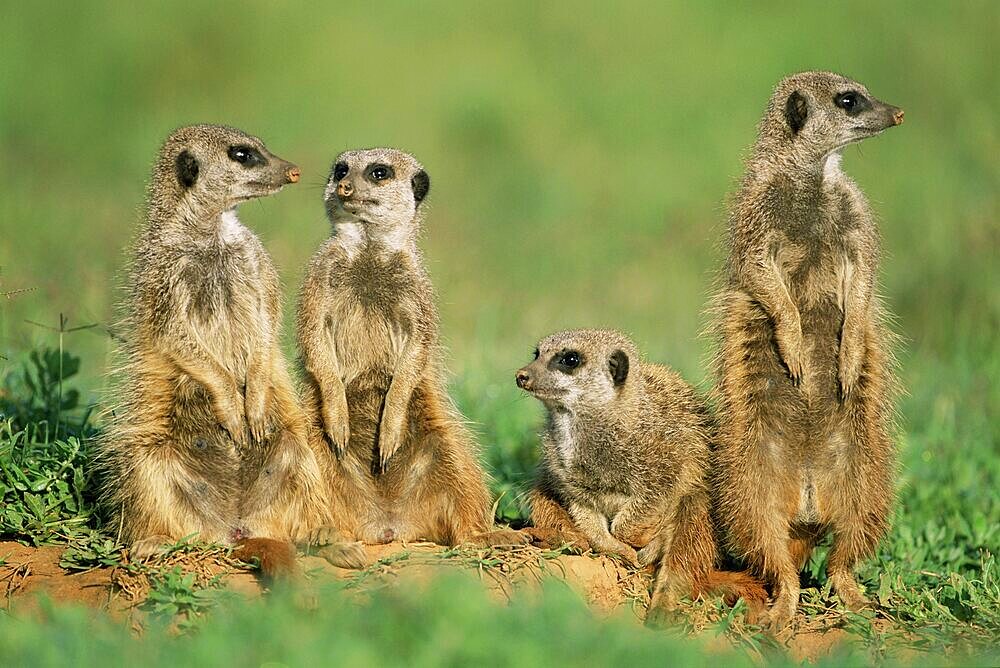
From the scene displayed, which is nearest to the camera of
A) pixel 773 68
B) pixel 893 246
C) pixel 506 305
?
pixel 506 305

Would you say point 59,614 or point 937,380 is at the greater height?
point 937,380

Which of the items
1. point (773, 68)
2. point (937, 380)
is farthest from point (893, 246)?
point (773, 68)

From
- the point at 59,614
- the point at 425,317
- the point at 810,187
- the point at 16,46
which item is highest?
the point at 16,46

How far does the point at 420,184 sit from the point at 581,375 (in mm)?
1034

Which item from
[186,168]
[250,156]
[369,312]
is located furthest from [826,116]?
[186,168]

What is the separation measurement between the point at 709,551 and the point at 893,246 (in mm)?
5776

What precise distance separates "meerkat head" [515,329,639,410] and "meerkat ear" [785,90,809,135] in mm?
1098

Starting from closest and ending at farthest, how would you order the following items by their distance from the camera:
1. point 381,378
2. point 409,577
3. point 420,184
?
point 409,577
point 381,378
point 420,184

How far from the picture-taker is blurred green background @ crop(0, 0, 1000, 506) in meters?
9.13

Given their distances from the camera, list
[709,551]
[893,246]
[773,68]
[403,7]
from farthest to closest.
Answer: [403,7] → [773,68] → [893,246] → [709,551]

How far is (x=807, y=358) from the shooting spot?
554cm

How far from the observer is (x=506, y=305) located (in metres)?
9.74

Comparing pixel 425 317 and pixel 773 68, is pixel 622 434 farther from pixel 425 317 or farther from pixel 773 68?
pixel 773 68

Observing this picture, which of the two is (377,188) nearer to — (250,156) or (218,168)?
(250,156)
